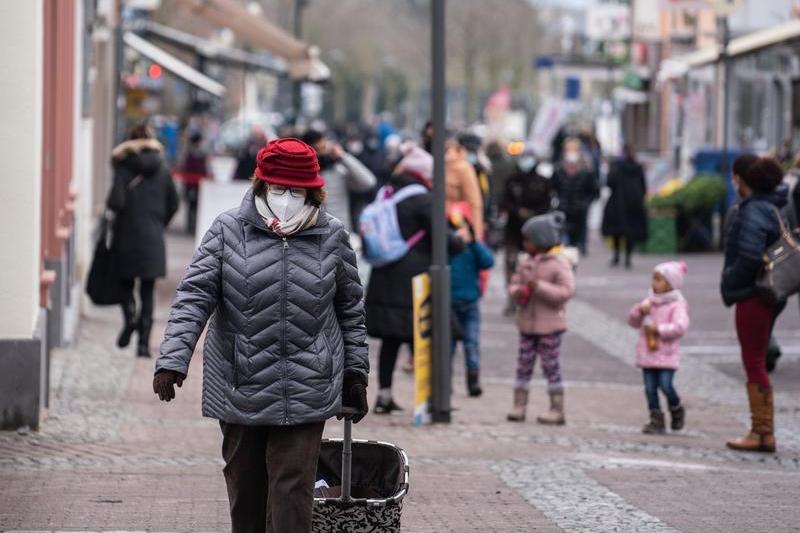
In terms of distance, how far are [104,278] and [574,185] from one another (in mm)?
12471

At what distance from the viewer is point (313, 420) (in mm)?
6414

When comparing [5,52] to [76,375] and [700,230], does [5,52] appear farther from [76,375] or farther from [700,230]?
[700,230]

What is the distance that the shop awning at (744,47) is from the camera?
25188mm

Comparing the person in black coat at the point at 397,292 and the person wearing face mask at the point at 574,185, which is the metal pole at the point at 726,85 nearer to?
the person wearing face mask at the point at 574,185

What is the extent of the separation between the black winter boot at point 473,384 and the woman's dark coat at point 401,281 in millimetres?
1568

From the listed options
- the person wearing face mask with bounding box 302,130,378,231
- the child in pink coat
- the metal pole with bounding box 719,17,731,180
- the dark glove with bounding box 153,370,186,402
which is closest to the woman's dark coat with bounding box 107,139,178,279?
the person wearing face mask with bounding box 302,130,378,231

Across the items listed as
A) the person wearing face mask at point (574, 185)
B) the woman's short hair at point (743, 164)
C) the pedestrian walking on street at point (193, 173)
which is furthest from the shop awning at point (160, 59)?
the woman's short hair at point (743, 164)

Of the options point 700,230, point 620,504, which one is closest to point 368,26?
point 700,230

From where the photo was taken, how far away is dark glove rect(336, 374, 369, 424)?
6614 millimetres

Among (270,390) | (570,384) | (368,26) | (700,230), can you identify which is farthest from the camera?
(368,26)

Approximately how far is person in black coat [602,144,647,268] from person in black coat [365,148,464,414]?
14.2 m

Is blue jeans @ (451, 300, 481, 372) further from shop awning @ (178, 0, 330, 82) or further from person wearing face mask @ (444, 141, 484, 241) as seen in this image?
shop awning @ (178, 0, 330, 82)

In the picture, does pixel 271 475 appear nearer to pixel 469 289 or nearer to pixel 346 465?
pixel 346 465

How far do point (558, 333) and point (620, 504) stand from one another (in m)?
3.26
